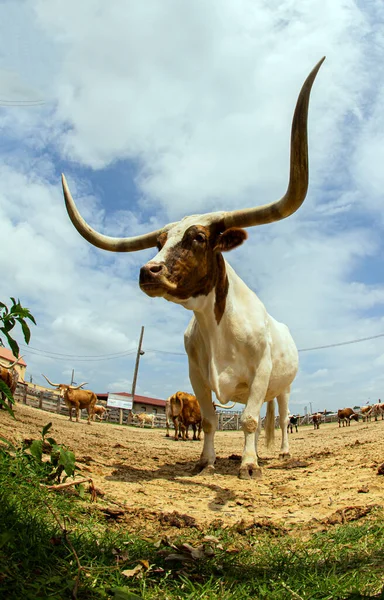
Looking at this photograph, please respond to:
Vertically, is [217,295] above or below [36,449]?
above

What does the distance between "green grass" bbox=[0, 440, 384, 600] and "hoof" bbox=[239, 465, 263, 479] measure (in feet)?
6.14

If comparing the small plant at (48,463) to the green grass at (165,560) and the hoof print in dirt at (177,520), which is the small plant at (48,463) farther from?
the hoof print in dirt at (177,520)

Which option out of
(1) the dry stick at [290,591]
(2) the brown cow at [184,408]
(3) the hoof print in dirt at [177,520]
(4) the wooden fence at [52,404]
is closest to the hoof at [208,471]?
(3) the hoof print in dirt at [177,520]

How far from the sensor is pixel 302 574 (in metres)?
2.11

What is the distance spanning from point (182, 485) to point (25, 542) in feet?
8.76

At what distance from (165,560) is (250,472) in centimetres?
287

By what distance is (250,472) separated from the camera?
4.96 m

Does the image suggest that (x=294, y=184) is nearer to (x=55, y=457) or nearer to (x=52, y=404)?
(x=55, y=457)

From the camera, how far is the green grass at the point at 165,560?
1.84m

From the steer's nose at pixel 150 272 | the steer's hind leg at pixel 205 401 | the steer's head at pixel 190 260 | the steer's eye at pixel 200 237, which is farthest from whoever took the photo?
the steer's hind leg at pixel 205 401

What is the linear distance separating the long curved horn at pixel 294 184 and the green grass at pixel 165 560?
2.85m

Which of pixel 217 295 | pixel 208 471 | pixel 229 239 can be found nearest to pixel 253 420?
pixel 208 471

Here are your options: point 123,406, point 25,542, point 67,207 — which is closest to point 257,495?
point 25,542

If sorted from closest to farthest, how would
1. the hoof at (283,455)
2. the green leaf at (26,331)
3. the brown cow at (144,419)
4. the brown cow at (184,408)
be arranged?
the green leaf at (26,331)
the hoof at (283,455)
the brown cow at (184,408)
the brown cow at (144,419)
